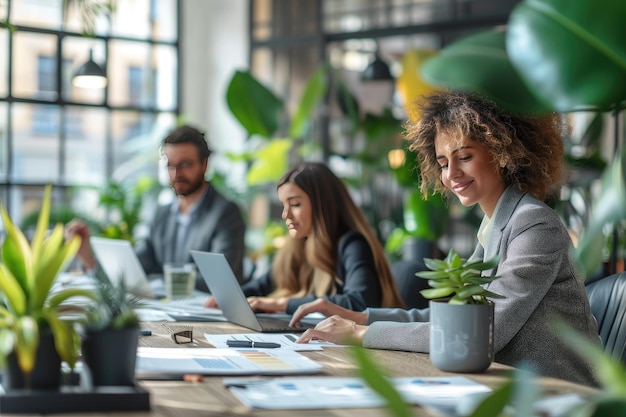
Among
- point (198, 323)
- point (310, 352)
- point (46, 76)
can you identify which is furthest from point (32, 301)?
point (46, 76)

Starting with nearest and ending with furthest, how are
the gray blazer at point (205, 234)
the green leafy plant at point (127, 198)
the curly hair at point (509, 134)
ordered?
the curly hair at point (509, 134) → the gray blazer at point (205, 234) → the green leafy plant at point (127, 198)

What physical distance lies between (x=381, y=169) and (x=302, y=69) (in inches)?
65.5

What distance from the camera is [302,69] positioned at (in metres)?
7.73

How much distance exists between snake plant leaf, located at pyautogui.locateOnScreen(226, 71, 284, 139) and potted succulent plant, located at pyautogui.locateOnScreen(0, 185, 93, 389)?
487cm

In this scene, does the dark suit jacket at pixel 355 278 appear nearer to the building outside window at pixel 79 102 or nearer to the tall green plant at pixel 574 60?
the tall green plant at pixel 574 60

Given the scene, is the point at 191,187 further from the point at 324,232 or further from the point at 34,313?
the point at 34,313

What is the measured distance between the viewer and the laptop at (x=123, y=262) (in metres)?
3.28

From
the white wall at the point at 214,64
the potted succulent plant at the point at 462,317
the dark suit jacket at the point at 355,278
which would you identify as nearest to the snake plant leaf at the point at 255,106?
the white wall at the point at 214,64

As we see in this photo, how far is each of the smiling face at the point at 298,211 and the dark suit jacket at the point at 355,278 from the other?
13 cm

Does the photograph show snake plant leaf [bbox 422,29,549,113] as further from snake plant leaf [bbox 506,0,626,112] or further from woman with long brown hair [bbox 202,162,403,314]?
woman with long brown hair [bbox 202,162,403,314]

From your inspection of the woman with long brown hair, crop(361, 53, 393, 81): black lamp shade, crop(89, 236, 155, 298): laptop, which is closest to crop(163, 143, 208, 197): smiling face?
crop(89, 236, 155, 298): laptop

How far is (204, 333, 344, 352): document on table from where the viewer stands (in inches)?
81.2

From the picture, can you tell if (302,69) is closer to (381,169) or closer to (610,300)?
(381,169)

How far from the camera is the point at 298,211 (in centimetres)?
315
